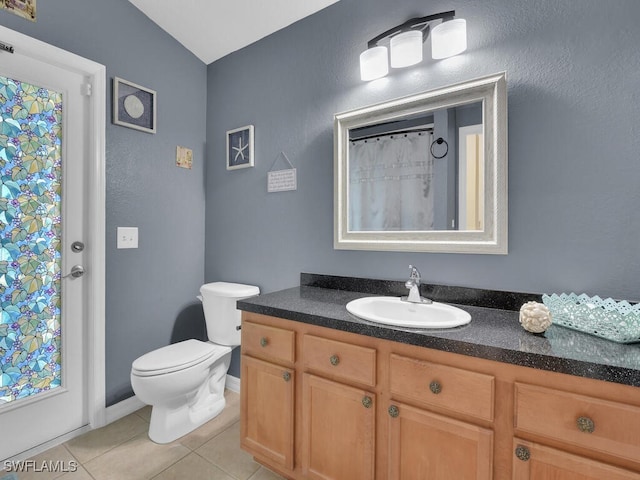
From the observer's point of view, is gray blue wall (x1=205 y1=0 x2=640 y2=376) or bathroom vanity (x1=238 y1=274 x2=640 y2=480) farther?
gray blue wall (x1=205 y1=0 x2=640 y2=376)

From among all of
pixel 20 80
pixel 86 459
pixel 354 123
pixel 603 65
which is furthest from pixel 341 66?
pixel 86 459

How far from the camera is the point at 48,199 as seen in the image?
1.65 meters

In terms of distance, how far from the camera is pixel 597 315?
957mm

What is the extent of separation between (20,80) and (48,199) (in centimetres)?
60

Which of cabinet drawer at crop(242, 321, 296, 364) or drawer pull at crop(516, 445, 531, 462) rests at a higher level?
cabinet drawer at crop(242, 321, 296, 364)

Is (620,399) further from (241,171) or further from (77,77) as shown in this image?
(77,77)

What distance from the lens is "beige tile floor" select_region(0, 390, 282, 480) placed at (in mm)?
1464

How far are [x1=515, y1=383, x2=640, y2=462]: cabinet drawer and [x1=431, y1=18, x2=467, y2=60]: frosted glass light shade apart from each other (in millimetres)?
1342

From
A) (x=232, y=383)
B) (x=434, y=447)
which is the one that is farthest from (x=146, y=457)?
(x=434, y=447)

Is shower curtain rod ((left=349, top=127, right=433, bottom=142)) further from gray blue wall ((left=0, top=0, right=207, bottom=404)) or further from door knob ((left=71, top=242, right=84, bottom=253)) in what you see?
door knob ((left=71, top=242, right=84, bottom=253))

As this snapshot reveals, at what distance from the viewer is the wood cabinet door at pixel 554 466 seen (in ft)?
2.47

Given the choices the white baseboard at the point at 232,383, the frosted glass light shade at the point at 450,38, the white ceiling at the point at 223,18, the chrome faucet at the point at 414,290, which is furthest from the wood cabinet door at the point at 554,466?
the white ceiling at the point at 223,18

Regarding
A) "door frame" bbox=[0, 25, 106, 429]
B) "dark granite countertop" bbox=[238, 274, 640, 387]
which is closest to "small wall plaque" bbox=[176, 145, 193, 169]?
"door frame" bbox=[0, 25, 106, 429]

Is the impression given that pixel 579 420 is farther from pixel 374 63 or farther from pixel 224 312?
pixel 224 312
